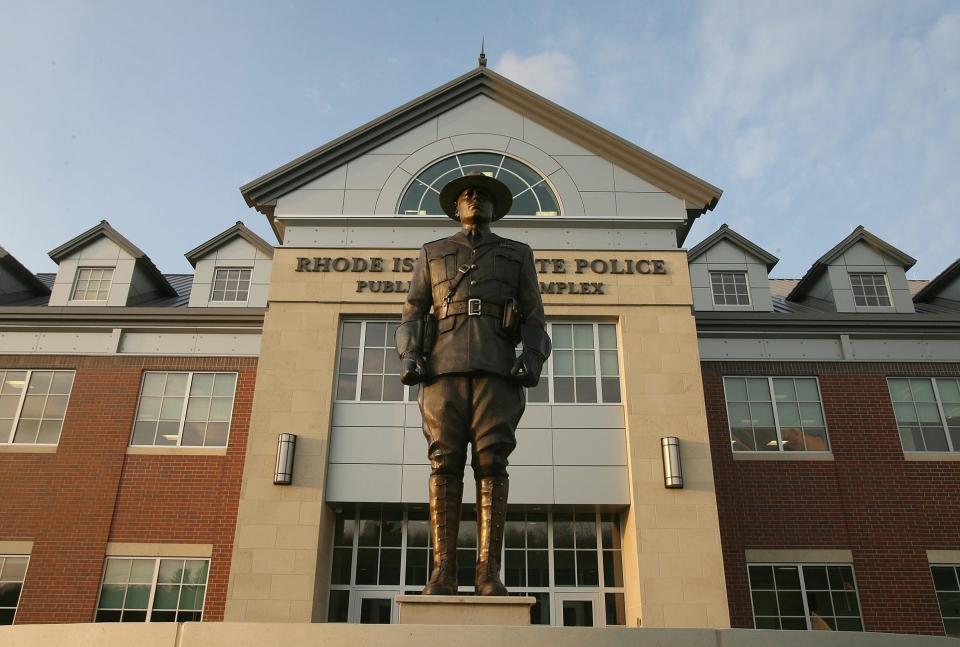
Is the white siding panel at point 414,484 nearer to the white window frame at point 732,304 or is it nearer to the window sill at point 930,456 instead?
the white window frame at point 732,304

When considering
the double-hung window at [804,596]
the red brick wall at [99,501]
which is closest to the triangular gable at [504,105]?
the red brick wall at [99,501]

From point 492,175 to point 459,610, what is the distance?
39.5ft

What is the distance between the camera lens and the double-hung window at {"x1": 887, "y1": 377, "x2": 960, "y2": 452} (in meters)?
15.6

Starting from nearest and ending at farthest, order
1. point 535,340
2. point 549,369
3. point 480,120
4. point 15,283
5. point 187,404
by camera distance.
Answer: point 535,340, point 549,369, point 187,404, point 480,120, point 15,283

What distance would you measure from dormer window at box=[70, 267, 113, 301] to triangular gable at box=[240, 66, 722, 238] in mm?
4150

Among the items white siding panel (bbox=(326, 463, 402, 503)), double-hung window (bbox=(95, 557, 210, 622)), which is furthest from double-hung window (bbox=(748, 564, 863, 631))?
double-hung window (bbox=(95, 557, 210, 622))

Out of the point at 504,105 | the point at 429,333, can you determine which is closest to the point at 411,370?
the point at 429,333

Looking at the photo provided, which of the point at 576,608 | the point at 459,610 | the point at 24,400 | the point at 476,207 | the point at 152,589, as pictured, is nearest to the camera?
the point at 459,610

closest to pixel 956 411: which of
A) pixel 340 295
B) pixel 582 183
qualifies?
pixel 582 183

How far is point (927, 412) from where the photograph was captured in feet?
52.1

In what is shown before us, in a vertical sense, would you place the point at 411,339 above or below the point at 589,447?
below

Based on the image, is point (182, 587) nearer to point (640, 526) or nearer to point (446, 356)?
point (640, 526)

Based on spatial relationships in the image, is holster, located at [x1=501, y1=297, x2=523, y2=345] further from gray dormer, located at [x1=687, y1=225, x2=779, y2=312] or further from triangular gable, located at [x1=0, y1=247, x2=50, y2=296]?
triangular gable, located at [x1=0, y1=247, x2=50, y2=296]

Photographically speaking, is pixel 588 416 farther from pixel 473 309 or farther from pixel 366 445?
pixel 473 309
